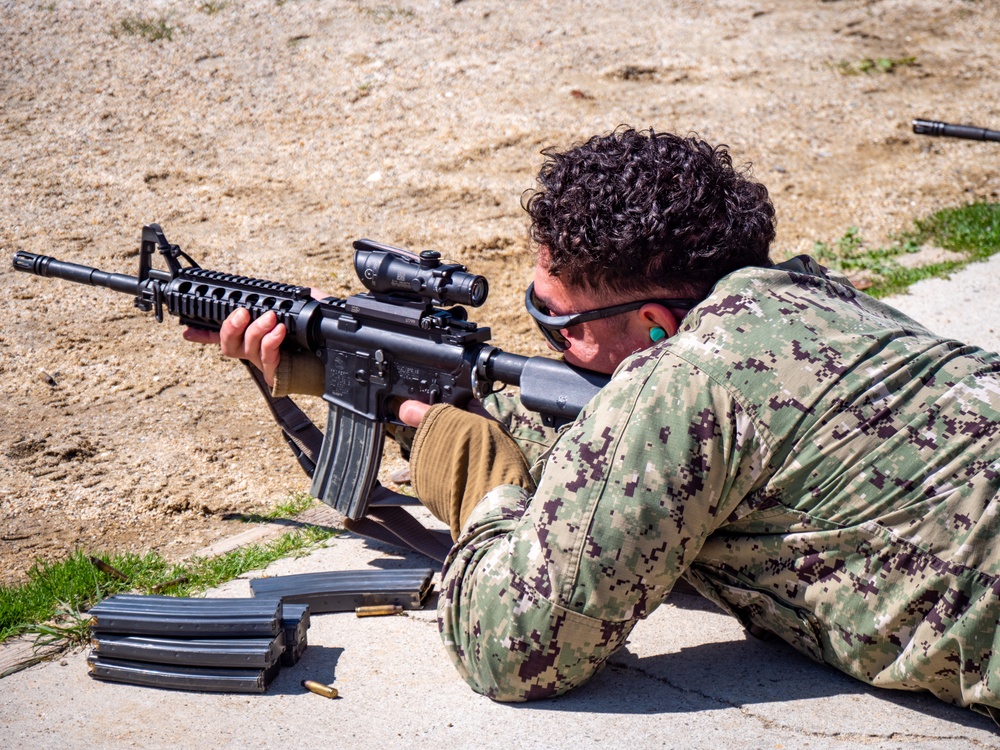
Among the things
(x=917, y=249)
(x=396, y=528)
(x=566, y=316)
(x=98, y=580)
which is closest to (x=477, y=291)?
(x=566, y=316)

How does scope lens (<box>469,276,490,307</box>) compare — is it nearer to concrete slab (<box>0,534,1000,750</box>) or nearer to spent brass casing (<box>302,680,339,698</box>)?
concrete slab (<box>0,534,1000,750</box>)

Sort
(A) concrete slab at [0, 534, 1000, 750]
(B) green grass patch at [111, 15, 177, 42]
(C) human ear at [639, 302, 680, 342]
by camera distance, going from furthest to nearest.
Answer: (B) green grass patch at [111, 15, 177, 42] < (C) human ear at [639, 302, 680, 342] < (A) concrete slab at [0, 534, 1000, 750]

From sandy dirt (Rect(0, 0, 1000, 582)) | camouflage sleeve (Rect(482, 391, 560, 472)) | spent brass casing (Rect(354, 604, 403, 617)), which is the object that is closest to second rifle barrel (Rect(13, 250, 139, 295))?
sandy dirt (Rect(0, 0, 1000, 582))

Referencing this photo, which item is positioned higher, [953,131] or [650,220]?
[650,220]

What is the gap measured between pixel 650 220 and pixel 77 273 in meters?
3.05

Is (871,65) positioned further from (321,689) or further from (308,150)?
(321,689)

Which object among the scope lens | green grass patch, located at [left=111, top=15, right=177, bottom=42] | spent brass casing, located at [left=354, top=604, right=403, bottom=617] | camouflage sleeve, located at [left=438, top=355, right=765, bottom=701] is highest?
green grass patch, located at [left=111, top=15, right=177, bottom=42]

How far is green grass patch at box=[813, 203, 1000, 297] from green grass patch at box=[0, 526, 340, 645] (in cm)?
446

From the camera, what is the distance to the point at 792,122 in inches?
375

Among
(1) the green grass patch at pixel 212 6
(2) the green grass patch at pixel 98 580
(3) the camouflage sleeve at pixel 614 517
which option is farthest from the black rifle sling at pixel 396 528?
(1) the green grass patch at pixel 212 6

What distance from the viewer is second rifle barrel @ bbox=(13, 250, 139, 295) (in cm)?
457

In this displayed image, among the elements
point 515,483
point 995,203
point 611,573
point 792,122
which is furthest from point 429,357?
point 792,122

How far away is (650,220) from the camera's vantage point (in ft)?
9.19

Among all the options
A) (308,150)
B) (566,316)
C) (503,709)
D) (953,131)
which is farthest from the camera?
(308,150)
